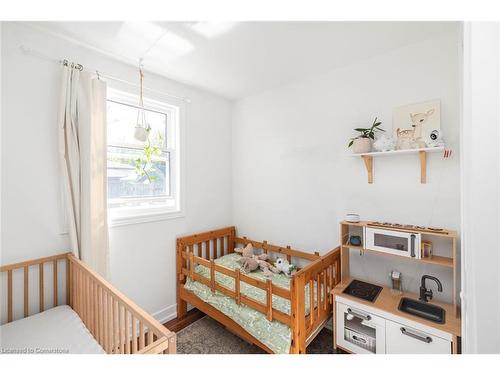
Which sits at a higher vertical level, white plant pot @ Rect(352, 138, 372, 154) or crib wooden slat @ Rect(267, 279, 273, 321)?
white plant pot @ Rect(352, 138, 372, 154)

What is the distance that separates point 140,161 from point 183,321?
1.69 metres

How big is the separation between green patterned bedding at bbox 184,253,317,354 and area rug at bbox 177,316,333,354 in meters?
0.32

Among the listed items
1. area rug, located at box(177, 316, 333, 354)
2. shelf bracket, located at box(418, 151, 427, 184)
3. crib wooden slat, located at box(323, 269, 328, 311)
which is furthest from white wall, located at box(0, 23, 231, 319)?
shelf bracket, located at box(418, 151, 427, 184)

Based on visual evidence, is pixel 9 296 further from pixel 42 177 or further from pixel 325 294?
pixel 325 294

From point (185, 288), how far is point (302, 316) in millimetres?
1290

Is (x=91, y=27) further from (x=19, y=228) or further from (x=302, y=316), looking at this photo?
(x=302, y=316)

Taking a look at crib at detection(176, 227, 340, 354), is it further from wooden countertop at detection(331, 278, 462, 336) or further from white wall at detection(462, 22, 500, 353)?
white wall at detection(462, 22, 500, 353)

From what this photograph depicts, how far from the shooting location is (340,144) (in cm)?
213

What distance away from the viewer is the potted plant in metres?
1.86

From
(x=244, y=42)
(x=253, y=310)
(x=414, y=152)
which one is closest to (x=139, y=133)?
(x=244, y=42)

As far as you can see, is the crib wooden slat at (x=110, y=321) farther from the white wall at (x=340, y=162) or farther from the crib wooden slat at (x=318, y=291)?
→ the white wall at (x=340, y=162)

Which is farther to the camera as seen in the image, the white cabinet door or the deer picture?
the deer picture

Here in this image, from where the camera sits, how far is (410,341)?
57.2 inches
